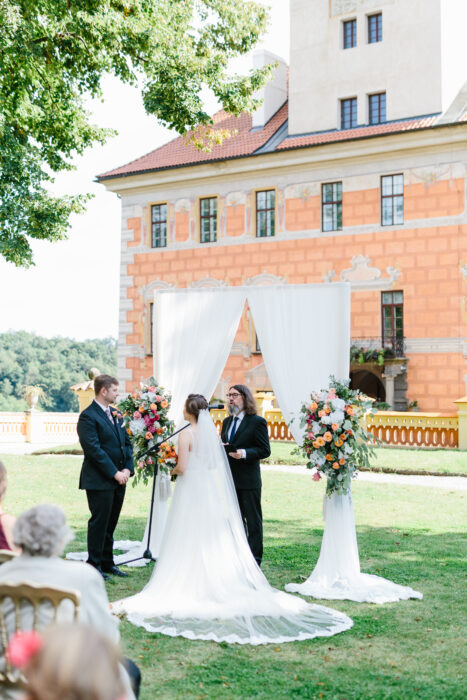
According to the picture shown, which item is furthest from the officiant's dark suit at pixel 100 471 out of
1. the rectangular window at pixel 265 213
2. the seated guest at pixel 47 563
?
the rectangular window at pixel 265 213

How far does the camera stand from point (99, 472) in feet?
26.3

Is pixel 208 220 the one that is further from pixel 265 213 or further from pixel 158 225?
pixel 265 213

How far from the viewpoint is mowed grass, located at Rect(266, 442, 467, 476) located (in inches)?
701

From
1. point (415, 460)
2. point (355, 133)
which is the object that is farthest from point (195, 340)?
point (355, 133)

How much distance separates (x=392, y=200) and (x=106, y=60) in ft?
52.3

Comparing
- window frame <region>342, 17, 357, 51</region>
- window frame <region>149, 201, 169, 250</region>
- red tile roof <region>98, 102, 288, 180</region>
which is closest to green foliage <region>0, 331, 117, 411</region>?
window frame <region>149, 201, 169, 250</region>

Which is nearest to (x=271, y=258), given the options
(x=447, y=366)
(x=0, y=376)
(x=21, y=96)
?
(x=447, y=366)

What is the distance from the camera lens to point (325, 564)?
7.95 metres

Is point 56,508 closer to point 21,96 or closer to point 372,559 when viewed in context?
point 372,559

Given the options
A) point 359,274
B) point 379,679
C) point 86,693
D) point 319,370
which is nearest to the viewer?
point 86,693

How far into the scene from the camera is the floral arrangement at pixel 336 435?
8.02m

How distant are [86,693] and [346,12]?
96.0 feet

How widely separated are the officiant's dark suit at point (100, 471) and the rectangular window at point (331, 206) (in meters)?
20.4

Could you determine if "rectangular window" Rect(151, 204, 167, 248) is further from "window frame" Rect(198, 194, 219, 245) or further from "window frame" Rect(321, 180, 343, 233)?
"window frame" Rect(321, 180, 343, 233)
